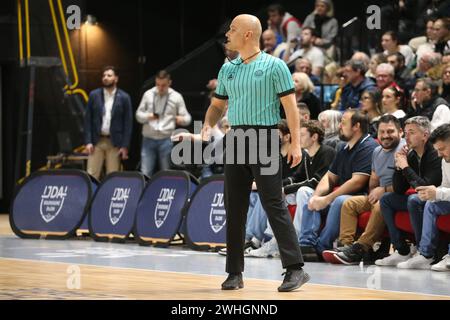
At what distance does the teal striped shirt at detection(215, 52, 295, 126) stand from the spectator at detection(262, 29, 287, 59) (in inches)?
313

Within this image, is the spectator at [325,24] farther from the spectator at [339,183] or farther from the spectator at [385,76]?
the spectator at [339,183]

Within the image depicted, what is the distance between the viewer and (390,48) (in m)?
13.2

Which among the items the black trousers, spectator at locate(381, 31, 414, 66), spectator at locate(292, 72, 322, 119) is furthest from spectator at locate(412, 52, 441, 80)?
the black trousers

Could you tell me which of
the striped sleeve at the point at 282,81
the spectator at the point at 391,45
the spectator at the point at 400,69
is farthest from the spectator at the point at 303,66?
the striped sleeve at the point at 282,81

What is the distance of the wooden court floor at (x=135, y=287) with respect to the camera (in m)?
6.80

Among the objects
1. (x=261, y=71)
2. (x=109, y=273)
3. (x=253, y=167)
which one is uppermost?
(x=261, y=71)

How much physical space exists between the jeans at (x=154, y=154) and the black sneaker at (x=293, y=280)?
7014 millimetres

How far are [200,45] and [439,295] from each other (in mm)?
11814

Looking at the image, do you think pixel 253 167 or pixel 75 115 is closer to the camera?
pixel 253 167

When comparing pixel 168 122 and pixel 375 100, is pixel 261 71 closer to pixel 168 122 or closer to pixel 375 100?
pixel 375 100

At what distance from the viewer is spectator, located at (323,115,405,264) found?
9430 mm
